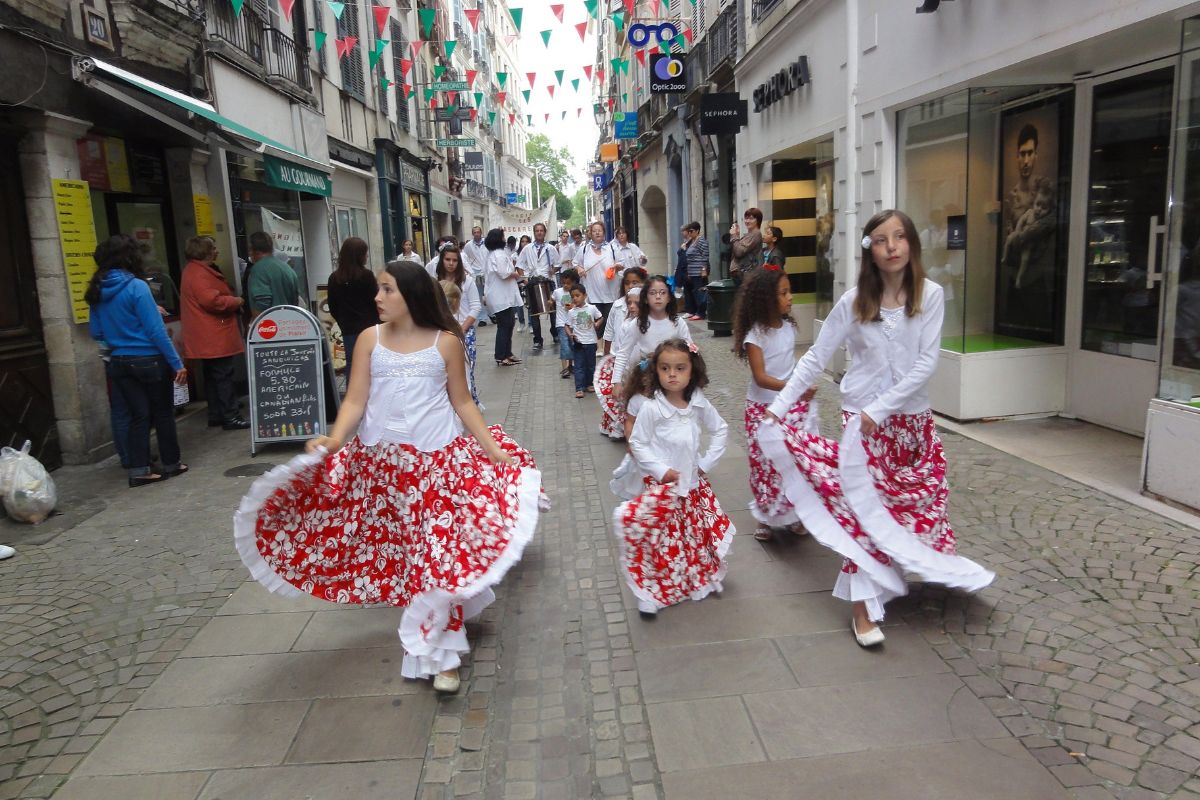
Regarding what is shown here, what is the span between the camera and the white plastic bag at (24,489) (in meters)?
5.83

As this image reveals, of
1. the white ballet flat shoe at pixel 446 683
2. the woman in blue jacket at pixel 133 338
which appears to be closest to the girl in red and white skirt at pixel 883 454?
the white ballet flat shoe at pixel 446 683

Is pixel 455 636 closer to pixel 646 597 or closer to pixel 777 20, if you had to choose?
pixel 646 597

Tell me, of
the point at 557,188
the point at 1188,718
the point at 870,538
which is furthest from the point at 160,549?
the point at 557,188

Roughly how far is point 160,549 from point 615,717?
3.50 m

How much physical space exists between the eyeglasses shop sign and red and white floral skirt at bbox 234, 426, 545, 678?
9.53 meters

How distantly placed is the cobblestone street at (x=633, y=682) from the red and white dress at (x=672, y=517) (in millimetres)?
162

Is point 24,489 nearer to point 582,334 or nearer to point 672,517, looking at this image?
point 672,517

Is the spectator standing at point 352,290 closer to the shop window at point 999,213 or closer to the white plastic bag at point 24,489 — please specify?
the white plastic bag at point 24,489

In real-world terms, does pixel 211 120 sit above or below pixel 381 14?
below

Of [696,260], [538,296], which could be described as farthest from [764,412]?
[696,260]

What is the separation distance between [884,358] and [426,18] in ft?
86.0

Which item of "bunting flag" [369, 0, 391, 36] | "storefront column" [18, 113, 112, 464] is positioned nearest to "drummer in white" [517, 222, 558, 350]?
"bunting flag" [369, 0, 391, 36]

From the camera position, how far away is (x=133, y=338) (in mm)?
6750

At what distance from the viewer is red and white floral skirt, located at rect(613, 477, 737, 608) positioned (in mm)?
3973
